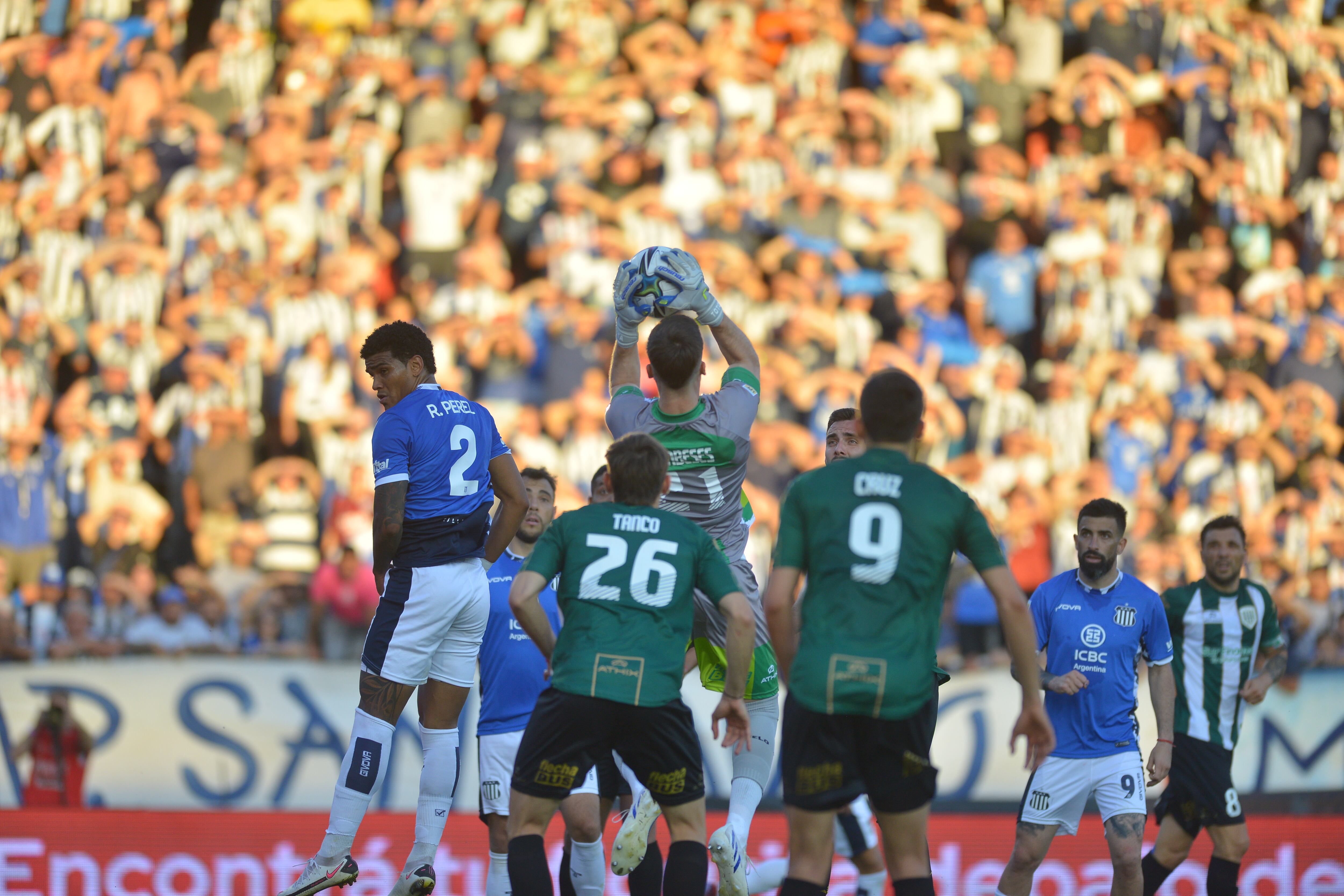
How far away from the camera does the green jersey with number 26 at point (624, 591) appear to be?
6035 mm

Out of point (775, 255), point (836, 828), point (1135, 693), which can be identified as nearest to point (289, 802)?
point (836, 828)

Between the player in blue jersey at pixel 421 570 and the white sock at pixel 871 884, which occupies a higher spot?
the player in blue jersey at pixel 421 570

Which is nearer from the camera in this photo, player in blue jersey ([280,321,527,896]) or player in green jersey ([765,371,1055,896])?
player in green jersey ([765,371,1055,896])

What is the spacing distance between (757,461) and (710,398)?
7465 mm

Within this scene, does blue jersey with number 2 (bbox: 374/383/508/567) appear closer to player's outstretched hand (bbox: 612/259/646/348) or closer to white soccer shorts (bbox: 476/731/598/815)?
player's outstretched hand (bbox: 612/259/646/348)

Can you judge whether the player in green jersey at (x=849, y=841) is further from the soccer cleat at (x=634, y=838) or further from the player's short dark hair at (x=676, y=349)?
the player's short dark hair at (x=676, y=349)

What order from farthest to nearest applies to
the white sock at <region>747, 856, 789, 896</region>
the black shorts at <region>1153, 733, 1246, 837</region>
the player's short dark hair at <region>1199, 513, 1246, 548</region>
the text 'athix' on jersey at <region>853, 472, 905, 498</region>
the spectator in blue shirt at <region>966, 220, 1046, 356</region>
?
the spectator in blue shirt at <region>966, 220, 1046, 356</region> < the player's short dark hair at <region>1199, 513, 1246, 548</region> < the black shorts at <region>1153, 733, 1246, 837</region> < the white sock at <region>747, 856, 789, 896</region> < the text 'athix' on jersey at <region>853, 472, 905, 498</region>

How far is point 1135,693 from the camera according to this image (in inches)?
334

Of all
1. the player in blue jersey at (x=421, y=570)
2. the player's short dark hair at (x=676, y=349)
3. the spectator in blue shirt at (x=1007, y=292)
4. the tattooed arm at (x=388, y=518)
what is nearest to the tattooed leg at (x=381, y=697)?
the player in blue jersey at (x=421, y=570)

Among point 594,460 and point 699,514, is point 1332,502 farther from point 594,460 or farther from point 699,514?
point 699,514

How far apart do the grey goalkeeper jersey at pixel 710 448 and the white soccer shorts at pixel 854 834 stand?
1745mm

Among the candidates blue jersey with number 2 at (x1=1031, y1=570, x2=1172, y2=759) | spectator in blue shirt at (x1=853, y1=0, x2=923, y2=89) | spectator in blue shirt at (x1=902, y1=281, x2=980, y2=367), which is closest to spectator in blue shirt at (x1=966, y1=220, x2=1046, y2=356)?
spectator in blue shirt at (x1=902, y1=281, x2=980, y2=367)

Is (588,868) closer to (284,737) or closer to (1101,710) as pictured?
(1101,710)

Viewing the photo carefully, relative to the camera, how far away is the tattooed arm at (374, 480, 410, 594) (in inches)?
277
